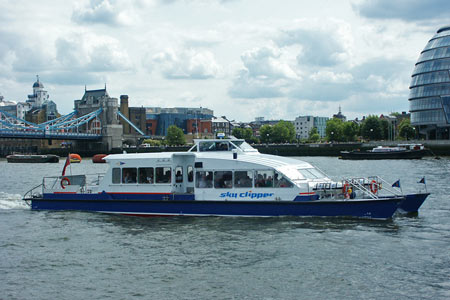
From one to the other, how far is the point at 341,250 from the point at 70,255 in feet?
27.6

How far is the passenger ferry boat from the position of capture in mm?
19703

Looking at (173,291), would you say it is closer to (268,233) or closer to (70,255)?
(70,255)

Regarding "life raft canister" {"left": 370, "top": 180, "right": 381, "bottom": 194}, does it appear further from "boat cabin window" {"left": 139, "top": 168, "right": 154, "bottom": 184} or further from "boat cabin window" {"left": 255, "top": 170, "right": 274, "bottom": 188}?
"boat cabin window" {"left": 139, "top": 168, "right": 154, "bottom": 184}

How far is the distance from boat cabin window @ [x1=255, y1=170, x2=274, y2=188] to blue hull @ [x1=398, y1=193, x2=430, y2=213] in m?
5.26

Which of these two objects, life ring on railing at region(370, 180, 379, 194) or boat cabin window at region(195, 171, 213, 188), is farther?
boat cabin window at region(195, 171, 213, 188)

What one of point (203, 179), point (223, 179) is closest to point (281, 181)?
point (223, 179)

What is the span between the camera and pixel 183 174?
2166 centimetres

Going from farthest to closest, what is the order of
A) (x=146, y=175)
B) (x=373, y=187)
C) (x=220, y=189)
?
(x=146, y=175) → (x=220, y=189) → (x=373, y=187)

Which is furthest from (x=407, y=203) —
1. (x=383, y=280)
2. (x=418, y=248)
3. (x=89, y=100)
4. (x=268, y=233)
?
(x=89, y=100)

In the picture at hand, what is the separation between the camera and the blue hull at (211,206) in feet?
63.7

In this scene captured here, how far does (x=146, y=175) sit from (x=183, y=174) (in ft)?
5.48

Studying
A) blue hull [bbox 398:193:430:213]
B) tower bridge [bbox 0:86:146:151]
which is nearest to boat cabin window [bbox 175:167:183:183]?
blue hull [bbox 398:193:430:213]

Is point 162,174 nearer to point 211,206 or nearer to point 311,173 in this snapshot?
point 211,206

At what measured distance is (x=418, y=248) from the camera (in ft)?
52.7
